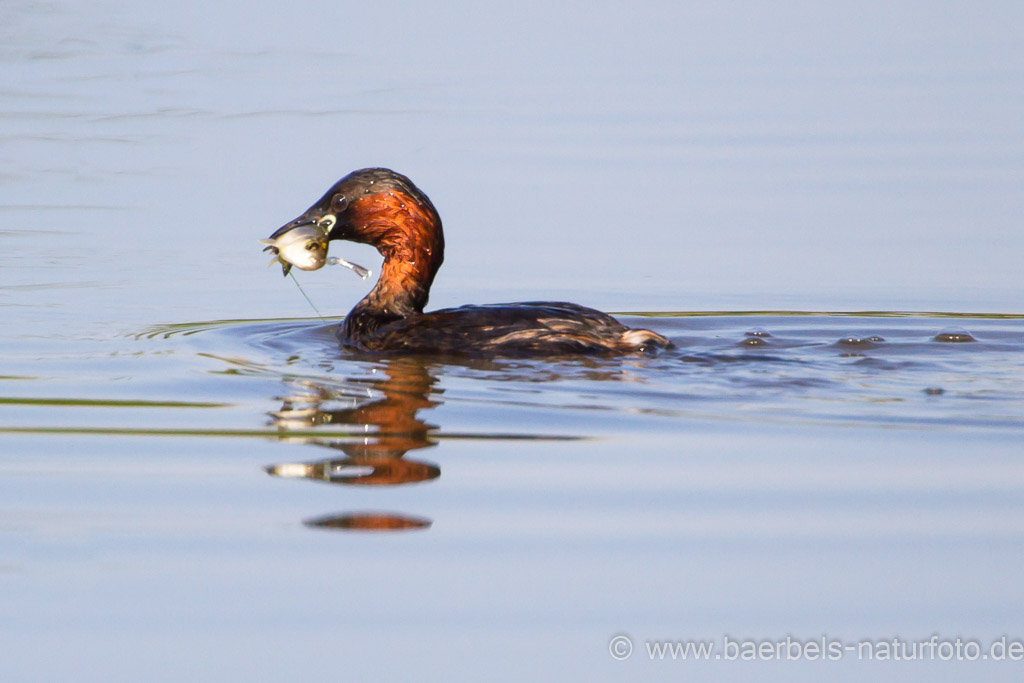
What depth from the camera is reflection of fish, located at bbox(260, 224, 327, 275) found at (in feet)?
31.7

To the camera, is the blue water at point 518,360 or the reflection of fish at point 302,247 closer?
the blue water at point 518,360

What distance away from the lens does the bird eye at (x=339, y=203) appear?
983cm

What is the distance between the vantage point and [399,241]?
→ 9922mm

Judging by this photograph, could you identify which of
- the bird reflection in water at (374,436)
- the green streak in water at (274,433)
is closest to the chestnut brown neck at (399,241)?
the bird reflection in water at (374,436)

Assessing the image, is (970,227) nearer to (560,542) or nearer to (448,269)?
(448,269)

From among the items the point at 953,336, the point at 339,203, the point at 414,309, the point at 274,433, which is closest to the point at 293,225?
the point at 339,203

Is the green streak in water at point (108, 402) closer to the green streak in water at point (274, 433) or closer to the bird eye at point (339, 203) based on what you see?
the green streak in water at point (274, 433)

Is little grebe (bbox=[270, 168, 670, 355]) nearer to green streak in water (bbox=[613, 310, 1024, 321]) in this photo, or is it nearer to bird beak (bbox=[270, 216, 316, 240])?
bird beak (bbox=[270, 216, 316, 240])

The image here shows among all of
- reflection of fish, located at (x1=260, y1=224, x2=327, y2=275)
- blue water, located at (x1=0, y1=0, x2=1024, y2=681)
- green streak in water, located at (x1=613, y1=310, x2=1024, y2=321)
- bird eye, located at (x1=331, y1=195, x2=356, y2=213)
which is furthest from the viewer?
green streak in water, located at (x1=613, y1=310, x2=1024, y2=321)

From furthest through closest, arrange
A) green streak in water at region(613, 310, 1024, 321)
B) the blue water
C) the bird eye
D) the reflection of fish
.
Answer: green streak in water at region(613, 310, 1024, 321)
the bird eye
the reflection of fish
the blue water

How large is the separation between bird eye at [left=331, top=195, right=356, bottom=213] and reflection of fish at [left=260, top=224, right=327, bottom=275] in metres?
0.15

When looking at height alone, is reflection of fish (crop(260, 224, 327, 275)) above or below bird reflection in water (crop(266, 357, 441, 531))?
above

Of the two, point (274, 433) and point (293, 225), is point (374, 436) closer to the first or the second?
point (274, 433)

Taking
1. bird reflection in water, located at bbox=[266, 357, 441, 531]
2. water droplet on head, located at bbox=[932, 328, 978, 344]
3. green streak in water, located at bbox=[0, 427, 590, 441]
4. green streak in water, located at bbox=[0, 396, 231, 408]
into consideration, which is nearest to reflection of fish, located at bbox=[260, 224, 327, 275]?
bird reflection in water, located at bbox=[266, 357, 441, 531]
